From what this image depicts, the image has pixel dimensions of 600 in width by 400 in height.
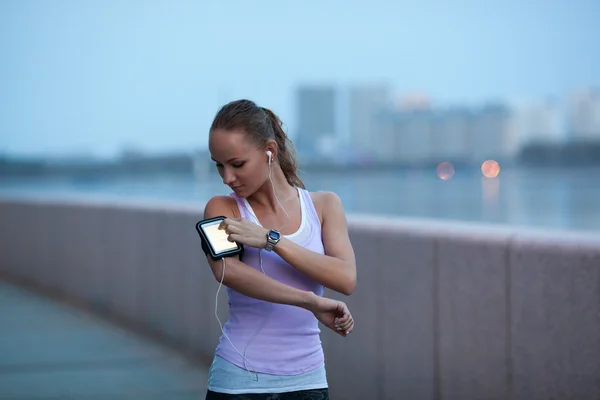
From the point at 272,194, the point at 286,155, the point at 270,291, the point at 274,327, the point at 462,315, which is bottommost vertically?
the point at 462,315

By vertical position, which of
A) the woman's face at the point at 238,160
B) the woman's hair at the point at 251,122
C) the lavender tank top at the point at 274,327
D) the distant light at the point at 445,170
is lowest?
the distant light at the point at 445,170

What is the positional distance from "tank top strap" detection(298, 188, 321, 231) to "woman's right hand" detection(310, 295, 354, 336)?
287 millimetres

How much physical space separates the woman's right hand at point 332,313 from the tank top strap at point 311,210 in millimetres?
287

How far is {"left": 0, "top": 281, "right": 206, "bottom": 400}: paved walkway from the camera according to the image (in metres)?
7.05

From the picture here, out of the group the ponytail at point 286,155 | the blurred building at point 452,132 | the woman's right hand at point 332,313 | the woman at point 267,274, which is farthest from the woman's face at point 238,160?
the blurred building at point 452,132

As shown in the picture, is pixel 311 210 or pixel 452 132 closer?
pixel 311 210

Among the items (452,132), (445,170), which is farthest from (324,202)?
(445,170)

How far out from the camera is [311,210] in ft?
10.0

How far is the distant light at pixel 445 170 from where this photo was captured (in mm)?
106119

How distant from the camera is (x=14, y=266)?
13648mm

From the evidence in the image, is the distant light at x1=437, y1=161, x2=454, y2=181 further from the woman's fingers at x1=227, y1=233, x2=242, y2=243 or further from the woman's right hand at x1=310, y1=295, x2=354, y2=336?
the woman's fingers at x1=227, y1=233, x2=242, y2=243

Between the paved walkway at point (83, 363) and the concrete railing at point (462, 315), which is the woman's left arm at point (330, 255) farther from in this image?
the paved walkway at point (83, 363)

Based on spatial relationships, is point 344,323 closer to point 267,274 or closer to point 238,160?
point 267,274

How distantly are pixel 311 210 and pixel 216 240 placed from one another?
38cm
